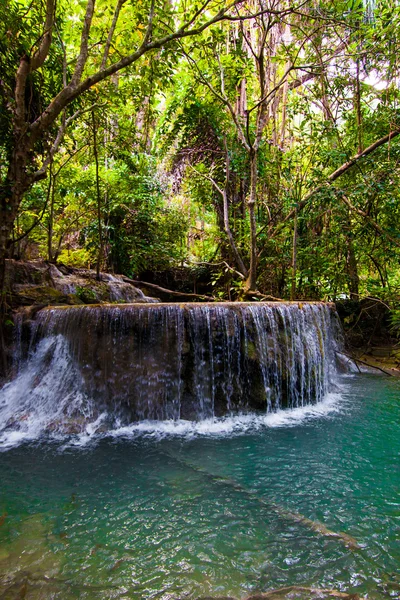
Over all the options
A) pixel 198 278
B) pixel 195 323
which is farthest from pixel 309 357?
pixel 198 278

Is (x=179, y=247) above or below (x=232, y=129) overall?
below

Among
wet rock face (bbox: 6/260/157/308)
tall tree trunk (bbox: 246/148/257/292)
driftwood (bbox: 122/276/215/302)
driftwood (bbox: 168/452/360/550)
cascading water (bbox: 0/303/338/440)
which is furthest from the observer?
driftwood (bbox: 122/276/215/302)

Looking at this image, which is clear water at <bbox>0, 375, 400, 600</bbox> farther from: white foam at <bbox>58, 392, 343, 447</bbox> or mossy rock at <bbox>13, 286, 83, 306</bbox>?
mossy rock at <bbox>13, 286, 83, 306</bbox>

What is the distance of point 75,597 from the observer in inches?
78.3

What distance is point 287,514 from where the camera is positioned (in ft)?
9.41

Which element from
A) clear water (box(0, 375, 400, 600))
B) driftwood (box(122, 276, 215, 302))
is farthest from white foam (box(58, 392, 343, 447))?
driftwood (box(122, 276, 215, 302))

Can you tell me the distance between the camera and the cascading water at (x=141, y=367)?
516cm

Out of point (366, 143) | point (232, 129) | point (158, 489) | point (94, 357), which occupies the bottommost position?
point (158, 489)

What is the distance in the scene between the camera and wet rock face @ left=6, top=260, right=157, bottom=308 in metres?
6.77

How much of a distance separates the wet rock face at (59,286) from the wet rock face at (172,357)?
1192 mm

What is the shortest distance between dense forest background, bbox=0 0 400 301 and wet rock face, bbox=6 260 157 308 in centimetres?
68

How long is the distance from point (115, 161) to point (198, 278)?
4.35 metres

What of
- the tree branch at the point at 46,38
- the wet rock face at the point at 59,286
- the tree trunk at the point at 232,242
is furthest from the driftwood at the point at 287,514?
the tree branch at the point at 46,38

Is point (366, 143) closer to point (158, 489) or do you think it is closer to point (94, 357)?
point (94, 357)
